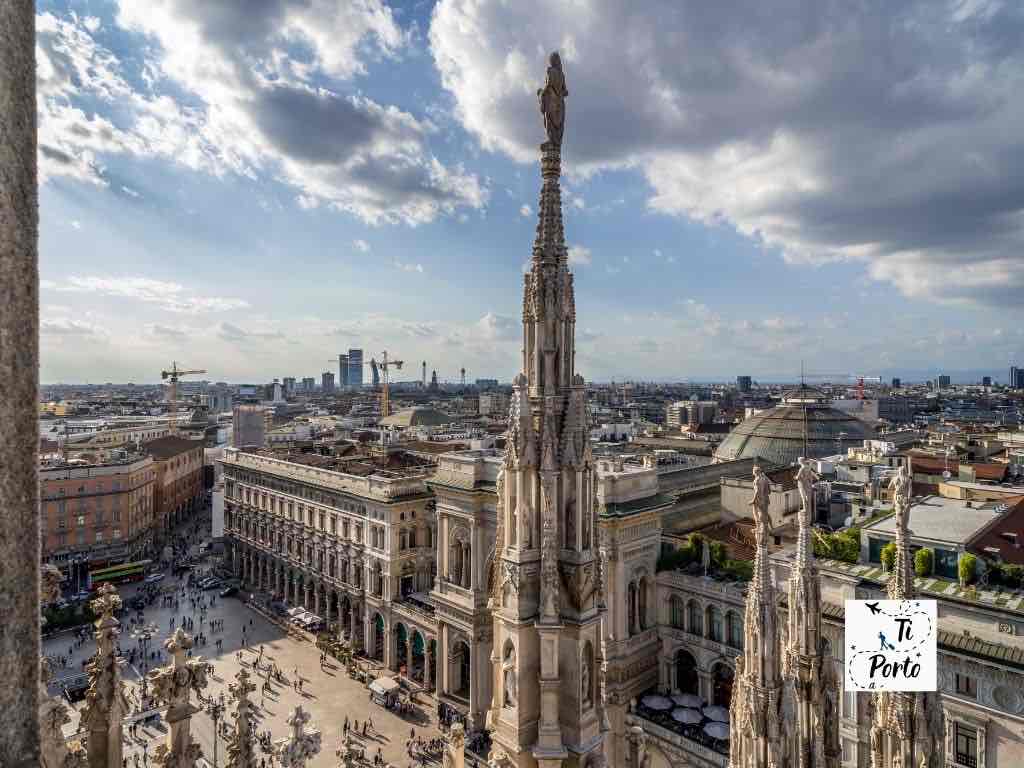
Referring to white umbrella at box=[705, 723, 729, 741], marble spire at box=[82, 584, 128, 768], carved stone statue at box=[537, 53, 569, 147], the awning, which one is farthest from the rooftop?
the awning

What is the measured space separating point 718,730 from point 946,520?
1530 centimetres

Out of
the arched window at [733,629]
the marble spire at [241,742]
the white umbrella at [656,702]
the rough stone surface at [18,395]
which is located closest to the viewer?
the rough stone surface at [18,395]

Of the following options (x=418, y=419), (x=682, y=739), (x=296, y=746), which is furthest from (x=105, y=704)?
(x=418, y=419)

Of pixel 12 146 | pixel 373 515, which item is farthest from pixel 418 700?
pixel 12 146

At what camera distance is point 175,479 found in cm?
9012

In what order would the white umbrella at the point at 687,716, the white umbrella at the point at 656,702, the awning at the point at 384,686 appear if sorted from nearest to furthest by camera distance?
1. the white umbrella at the point at 687,716
2. the white umbrella at the point at 656,702
3. the awning at the point at 384,686

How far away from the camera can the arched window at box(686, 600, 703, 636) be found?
3359 cm

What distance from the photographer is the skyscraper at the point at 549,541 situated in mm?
8219

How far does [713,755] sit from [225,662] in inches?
1466

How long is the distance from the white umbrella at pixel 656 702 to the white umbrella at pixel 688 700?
1.50 feet

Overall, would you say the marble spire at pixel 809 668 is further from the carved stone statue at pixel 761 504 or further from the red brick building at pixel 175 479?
the red brick building at pixel 175 479

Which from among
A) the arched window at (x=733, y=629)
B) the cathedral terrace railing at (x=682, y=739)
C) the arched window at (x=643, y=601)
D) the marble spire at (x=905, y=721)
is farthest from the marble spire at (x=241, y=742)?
the arched window at (x=643, y=601)

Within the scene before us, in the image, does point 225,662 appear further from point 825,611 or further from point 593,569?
point 593,569

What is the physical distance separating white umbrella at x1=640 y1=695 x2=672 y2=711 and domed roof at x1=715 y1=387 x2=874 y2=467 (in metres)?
37.3
